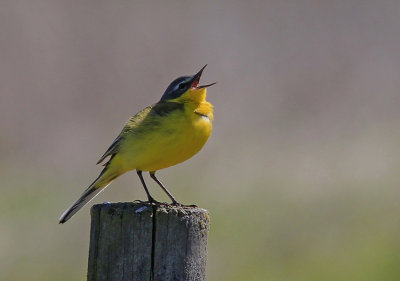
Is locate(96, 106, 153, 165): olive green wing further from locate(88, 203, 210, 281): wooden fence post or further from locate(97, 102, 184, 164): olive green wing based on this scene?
locate(88, 203, 210, 281): wooden fence post

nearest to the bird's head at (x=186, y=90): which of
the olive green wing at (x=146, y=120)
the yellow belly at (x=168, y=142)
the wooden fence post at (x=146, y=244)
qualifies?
the olive green wing at (x=146, y=120)

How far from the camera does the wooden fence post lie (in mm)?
4988

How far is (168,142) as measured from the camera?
21.4 ft

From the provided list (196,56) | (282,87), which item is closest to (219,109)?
(282,87)

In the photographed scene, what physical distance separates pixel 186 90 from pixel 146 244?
222 cm

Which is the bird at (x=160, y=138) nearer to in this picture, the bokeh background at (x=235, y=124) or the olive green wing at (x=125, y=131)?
the olive green wing at (x=125, y=131)

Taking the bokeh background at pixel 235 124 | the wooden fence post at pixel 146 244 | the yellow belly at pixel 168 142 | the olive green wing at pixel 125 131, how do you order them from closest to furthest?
the wooden fence post at pixel 146 244 → the yellow belly at pixel 168 142 → the olive green wing at pixel 125 131 → the bokeh background at pixel 235 124

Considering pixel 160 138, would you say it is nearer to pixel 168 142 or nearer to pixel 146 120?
pixel 168 142

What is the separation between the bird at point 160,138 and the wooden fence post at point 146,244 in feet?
4.03

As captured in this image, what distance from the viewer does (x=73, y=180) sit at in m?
14.4

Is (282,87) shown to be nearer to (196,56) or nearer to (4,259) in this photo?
(196,56)

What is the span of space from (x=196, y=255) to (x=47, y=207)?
27.0 feet

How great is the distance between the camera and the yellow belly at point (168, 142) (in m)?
6.53

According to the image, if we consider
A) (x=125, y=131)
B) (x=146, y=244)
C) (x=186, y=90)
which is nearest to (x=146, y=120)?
(x=125, y=131)
